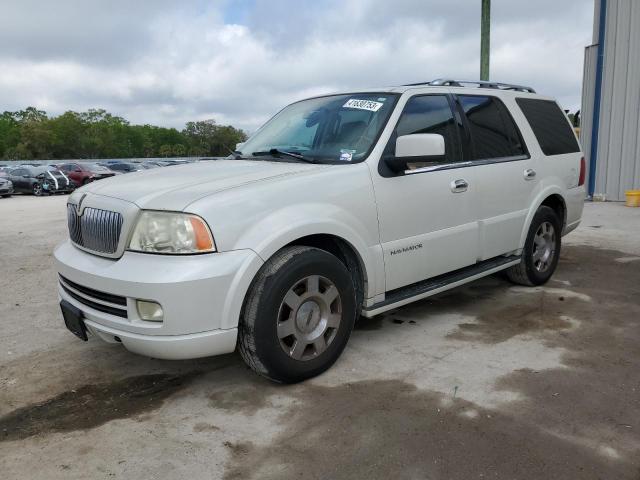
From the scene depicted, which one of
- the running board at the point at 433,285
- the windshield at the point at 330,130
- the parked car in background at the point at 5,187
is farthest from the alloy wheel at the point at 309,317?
the parked car in background at the point at 5,187

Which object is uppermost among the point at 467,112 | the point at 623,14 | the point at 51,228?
the point at 623,14

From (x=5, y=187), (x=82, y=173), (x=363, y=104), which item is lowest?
(x=5, y=187)

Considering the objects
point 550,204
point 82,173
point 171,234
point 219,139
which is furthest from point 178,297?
point 82,173

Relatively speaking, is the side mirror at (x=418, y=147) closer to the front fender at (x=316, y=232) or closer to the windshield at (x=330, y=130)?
the windshield at (x=330, y=130)

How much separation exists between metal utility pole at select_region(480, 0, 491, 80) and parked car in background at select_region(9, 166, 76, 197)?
19861 millimetres

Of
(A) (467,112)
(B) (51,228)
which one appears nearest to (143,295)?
(A) (467,112)

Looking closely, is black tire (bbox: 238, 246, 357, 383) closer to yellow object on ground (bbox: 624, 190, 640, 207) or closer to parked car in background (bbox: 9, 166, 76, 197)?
yellow object on ground (bbox: 624, 190, 640, 207)

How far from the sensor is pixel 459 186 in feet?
13.5

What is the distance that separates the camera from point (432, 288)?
157 inches

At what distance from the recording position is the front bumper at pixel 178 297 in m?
2.80

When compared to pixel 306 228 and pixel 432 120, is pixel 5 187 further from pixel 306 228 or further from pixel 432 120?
pixel 306 228

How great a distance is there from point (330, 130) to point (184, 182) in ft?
3.94

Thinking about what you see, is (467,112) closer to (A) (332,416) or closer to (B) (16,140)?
(A) (332,416)

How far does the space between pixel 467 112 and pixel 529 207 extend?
3.61 ft
